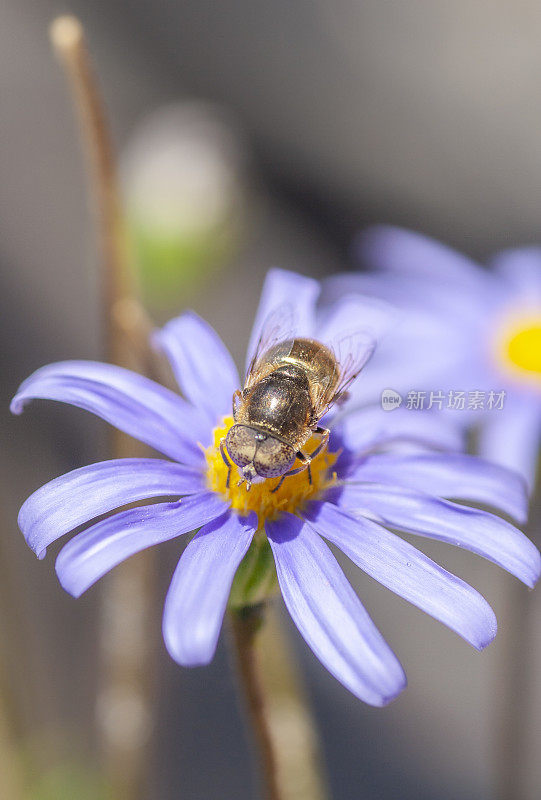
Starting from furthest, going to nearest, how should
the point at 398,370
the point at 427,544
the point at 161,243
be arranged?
the point at 427,544 < the point at 161,243 < the point at 398,370

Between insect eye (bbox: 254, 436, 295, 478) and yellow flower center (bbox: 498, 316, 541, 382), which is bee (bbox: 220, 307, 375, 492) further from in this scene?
yellow flower center (bbox: 498, 316, 541, 382)

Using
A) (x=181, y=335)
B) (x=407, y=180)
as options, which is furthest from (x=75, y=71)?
(x=407, y=180)

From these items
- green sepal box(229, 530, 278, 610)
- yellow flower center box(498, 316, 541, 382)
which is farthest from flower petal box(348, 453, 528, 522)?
yellow flower center box(498, 316, 541, 382)

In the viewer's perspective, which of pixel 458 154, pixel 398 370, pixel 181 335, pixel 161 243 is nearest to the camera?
pixel 181 335

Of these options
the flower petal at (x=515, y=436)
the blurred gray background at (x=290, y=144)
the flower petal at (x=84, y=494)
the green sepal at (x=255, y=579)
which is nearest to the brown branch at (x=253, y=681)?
the green sepal at (x=255, y=579)

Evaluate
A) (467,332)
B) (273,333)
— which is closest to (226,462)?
(273,333)

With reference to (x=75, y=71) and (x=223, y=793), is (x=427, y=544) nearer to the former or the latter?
(x=223, y=793)

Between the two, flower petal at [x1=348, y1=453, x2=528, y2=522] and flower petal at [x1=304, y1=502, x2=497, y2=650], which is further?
flower petal at [x1=348, y1=453, x2=528, y2=522]
